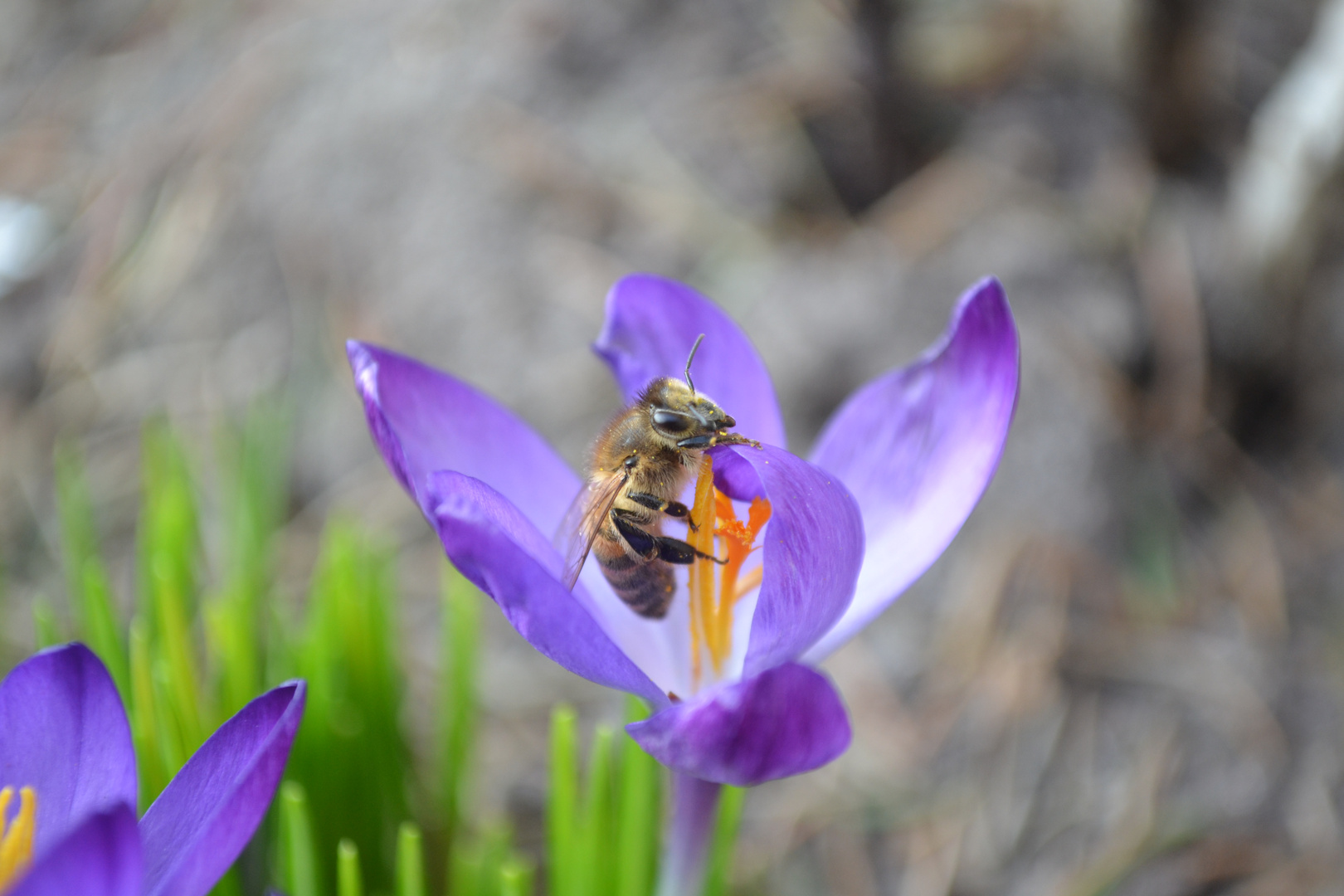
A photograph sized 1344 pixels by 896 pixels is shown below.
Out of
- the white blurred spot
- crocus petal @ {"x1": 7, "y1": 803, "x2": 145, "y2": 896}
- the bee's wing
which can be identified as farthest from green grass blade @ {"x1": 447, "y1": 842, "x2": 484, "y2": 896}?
the white blurred spot

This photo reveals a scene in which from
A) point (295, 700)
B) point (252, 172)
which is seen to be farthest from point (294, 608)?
point (295, 700)

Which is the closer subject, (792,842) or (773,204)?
(792,842)

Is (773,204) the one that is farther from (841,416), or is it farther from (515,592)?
(515,592)

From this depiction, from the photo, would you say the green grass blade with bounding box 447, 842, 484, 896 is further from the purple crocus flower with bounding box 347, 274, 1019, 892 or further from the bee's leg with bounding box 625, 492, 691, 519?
the bee's leg with bounding box 625, 492, 691, 519

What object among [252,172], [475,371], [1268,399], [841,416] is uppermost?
[252,172]

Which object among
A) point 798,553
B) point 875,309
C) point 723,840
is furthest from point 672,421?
point 875,309

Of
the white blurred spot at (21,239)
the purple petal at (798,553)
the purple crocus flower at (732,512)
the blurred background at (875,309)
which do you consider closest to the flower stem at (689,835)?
the purple crocus flower at (732,512)
